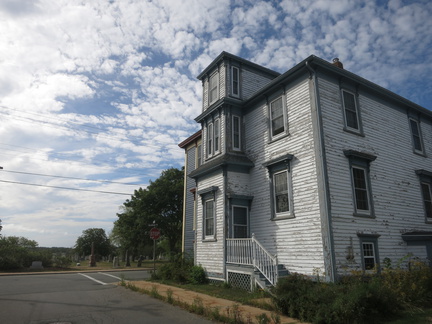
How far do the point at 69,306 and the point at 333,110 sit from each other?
40.3 ft

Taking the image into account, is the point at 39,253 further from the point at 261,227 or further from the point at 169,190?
the point at 261,227

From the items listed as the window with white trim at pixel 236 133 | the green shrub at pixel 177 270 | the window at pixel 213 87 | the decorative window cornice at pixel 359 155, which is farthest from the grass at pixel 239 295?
the window at pixel 213 87

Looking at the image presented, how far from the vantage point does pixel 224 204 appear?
1468cm

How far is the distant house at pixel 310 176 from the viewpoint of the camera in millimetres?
11602

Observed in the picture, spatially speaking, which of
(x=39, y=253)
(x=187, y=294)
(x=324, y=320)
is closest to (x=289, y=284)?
(x=324, y=320)

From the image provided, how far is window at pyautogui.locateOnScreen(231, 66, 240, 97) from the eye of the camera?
17109mm

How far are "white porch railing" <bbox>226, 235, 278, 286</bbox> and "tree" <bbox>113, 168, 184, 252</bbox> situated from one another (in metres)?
22.1

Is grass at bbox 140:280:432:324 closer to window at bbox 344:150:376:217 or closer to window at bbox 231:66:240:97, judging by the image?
window at bbox 344:150:376:217

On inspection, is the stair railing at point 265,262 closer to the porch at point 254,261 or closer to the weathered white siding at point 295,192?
the porch at point 254,261

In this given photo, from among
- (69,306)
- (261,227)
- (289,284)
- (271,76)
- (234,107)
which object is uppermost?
(271,76)

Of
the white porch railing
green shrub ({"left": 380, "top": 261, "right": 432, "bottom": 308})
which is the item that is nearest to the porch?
the white porch railing

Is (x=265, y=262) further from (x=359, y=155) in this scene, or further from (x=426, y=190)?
(x=426, y=190)

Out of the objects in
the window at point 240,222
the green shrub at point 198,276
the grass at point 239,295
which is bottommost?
the grass at point 239,295

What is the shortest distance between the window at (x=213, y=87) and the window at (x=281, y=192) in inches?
262
